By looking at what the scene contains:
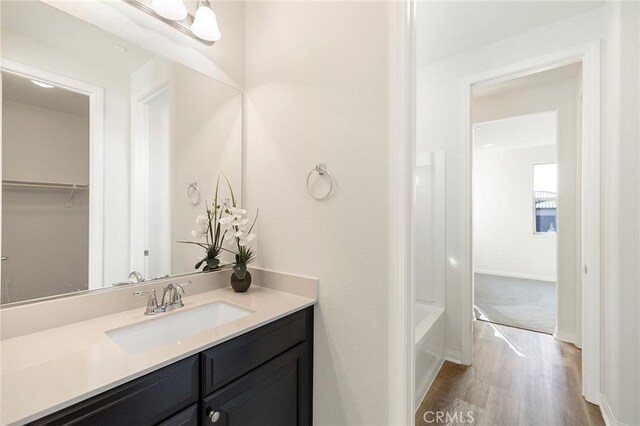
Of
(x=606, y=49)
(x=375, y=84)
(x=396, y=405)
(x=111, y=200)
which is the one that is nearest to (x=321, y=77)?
(x=375, y=84)

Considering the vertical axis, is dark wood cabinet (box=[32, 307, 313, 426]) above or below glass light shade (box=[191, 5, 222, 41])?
below

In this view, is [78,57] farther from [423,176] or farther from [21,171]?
[423,176]

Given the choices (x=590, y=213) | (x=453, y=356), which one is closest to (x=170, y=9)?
(x=590, y=213)

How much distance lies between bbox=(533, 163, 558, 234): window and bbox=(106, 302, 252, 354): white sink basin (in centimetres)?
633

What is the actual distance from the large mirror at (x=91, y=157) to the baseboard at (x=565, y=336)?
3.40 m

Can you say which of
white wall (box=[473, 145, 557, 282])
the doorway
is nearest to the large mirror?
the doorway

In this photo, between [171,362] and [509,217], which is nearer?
[171,362]

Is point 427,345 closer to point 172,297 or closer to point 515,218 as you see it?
point 172,297

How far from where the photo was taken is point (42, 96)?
1.02 m

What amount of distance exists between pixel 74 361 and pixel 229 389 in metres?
0.47

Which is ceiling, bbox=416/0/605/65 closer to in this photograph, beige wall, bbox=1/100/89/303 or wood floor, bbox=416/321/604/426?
beige wall, bbox=1/100/89/303

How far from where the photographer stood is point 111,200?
120 cm

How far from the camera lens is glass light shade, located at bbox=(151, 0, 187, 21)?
124 cm

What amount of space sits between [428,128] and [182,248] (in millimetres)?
2280
